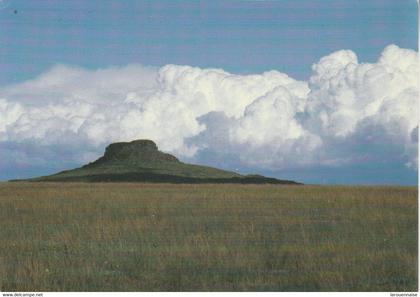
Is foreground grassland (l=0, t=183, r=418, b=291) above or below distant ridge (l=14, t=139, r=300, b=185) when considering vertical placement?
below

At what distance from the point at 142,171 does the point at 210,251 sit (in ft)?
489

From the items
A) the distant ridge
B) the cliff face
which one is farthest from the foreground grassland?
the cliff face

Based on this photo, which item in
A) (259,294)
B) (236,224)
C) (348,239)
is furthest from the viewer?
(236,224)

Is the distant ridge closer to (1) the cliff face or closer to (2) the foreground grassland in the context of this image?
(1) the cliff face

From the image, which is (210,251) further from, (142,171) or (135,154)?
(135,154)

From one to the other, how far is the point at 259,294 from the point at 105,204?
22954mm

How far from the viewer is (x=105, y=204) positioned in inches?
1448

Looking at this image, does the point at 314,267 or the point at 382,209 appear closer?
the point at 314,267

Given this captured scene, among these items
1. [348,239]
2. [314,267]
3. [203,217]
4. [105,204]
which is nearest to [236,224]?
[203,217]

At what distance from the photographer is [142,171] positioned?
167 meters

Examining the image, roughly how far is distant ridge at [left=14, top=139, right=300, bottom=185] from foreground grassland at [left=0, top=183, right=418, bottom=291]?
392 feet

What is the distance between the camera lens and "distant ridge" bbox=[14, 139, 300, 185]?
6130 inches

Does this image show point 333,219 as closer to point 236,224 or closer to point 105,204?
point 236,224

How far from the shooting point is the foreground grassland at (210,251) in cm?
1580
